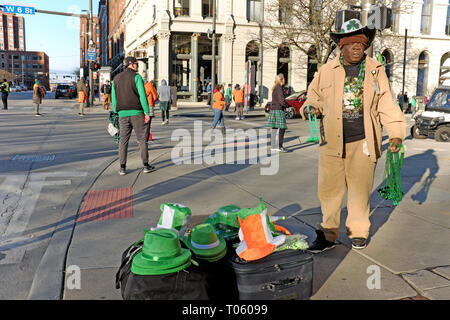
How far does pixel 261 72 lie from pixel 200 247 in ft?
109

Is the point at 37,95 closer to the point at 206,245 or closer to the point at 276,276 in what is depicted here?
the point at 206,245

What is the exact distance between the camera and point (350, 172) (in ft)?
13.4

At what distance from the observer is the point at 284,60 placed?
35.9 m

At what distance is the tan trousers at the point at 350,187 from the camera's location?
159 inches

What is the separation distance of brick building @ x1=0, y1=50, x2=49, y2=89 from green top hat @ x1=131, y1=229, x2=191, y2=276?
188100mm

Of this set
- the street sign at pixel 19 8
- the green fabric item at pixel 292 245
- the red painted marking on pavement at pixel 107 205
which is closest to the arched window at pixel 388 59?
the street sign at pixel 19 8

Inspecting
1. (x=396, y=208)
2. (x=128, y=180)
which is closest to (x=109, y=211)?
(x=128, y=180)

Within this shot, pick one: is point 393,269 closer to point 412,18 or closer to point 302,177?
point 302,177

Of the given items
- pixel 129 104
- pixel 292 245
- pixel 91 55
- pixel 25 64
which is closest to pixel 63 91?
pixel 91 55

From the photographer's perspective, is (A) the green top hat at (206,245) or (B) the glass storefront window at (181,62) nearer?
(A) the green top hat at (206,245)

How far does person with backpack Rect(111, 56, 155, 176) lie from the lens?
7.50 m

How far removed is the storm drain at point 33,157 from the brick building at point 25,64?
180367 mm

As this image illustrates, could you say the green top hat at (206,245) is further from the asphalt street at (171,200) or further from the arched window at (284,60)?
the arched window at (284,60)

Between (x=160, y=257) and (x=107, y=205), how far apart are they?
3.21 m
